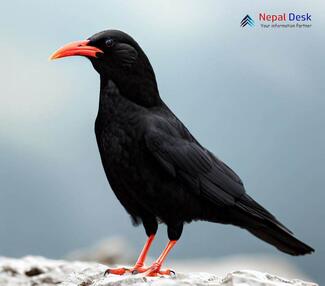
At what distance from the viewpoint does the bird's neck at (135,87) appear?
7.31 metres

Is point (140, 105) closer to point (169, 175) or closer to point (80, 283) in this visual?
point (169, 175)

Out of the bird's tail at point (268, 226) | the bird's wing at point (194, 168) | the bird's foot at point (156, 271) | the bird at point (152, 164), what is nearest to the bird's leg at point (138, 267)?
the bird at point (152, 164)

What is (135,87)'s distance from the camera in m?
7.31

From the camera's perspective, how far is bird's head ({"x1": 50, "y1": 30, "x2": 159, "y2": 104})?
24.1ft

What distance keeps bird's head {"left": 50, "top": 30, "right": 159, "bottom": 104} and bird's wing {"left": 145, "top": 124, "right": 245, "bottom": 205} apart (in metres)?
0.50

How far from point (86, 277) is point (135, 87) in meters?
2.09

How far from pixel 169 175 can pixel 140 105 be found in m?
0.77

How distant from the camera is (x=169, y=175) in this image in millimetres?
7199

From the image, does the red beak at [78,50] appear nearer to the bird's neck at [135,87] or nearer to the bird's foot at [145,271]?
the bird's neck at [135,87]

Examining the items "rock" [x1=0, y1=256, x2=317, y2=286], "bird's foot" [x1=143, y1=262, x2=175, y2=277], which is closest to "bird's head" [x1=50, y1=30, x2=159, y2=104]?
"bird's foot" [x1=143, y1=262, x2=175, y2=277]

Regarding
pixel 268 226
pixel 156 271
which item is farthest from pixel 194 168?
pixel 156 271

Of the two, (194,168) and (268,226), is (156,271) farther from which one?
(268,226)

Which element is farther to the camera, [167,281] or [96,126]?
[96,126]

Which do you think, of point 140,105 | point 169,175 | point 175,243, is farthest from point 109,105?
point 175,243
